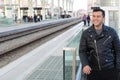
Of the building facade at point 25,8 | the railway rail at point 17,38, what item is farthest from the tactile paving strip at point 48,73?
the building facade at point 25,8

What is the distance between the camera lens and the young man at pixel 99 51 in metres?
4.51

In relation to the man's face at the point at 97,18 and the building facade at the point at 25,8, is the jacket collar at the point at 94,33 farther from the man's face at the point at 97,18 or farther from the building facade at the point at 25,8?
the building facade at the point at 25,8

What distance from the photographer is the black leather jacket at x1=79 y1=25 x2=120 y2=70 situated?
450 centimetres

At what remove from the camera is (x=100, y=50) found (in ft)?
14.7

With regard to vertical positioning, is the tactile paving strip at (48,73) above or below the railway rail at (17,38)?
above

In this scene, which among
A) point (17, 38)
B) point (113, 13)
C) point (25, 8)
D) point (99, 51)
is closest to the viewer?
point (99, 51)

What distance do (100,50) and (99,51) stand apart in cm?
2

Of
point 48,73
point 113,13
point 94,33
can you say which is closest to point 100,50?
point 94,33

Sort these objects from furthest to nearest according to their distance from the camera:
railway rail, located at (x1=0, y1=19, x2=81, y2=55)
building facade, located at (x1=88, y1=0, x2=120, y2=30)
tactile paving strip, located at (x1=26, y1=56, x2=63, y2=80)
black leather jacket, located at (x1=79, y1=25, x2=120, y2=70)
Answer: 1. railway rail, located at (x1=0, y1=19, x2=81, y2=55)
2. building facade, located at (x1=88, y1=0, x2=120, y2=30)
3. tactile paving strip, located at (x1=26, y1=56, x2=63, y2=80)
4. black leather jacket, located at (x1=79, y1=25, x2=120, y2=70)

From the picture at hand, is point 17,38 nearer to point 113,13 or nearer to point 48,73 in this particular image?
point 113,13

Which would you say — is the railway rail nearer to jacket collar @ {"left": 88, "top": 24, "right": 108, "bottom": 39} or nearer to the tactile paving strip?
the tactile paving strip

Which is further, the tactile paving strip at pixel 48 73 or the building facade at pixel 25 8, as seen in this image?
the building facade at pixel 25 8

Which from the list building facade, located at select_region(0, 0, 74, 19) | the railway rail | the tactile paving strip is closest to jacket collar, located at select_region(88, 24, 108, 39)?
the tactile paving strip

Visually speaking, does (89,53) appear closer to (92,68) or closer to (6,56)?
(92,68)
